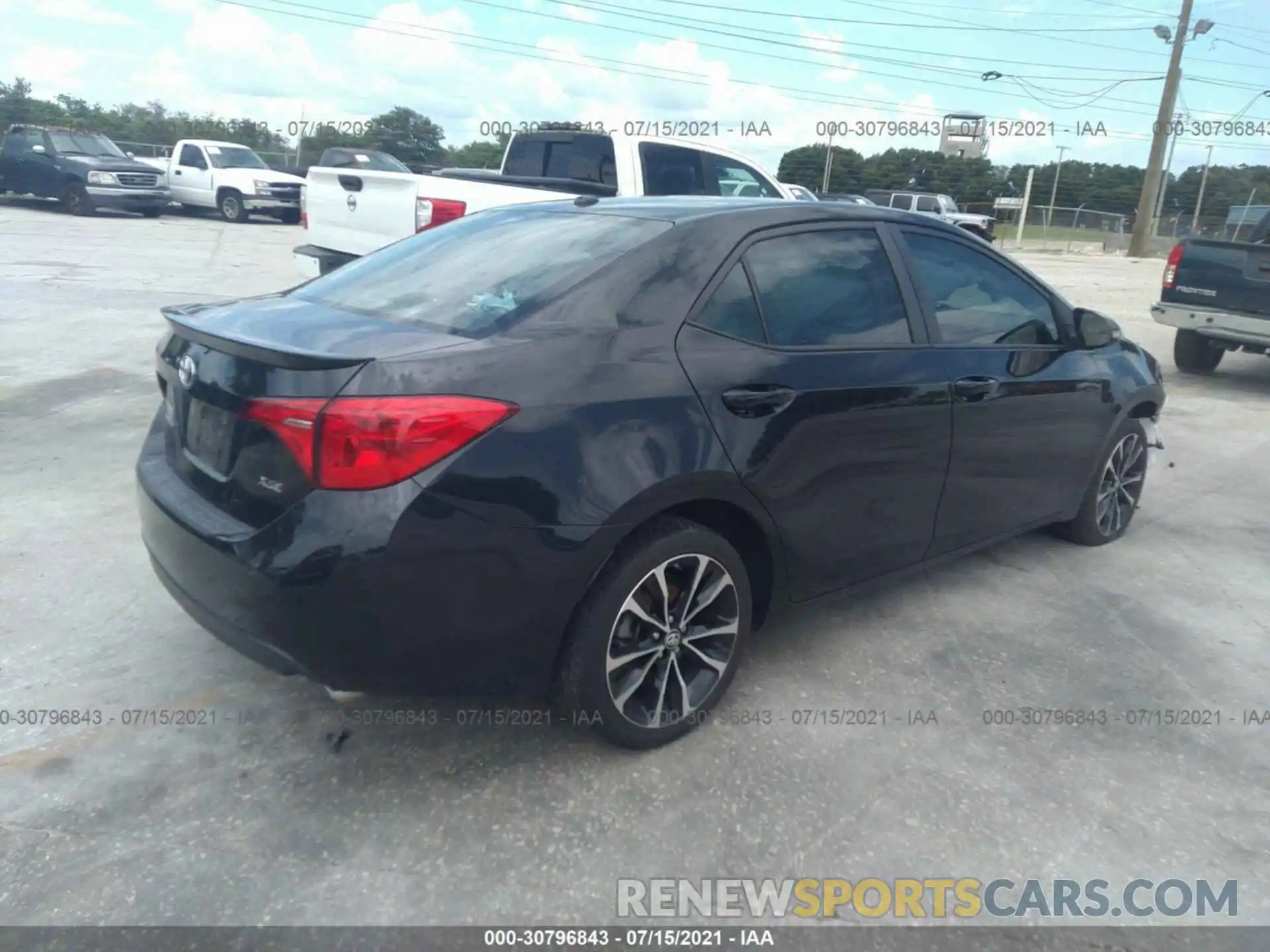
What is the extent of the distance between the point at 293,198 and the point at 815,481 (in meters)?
23.2

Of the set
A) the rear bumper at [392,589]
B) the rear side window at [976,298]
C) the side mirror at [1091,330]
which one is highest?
the rear side window at [976,298]

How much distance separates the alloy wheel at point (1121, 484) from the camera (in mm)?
4996

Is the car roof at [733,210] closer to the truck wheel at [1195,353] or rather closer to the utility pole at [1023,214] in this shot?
the truck wheel at [1195,353]

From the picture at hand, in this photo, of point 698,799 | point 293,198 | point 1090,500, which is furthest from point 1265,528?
point 293,198

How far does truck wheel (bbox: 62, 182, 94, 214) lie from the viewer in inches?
851

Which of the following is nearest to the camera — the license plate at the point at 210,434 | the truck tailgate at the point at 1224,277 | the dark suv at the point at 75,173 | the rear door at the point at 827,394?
the license plate at the point at 210,434

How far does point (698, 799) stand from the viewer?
2914 millimetres

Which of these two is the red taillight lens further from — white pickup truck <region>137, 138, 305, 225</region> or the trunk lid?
white pickup truck <region>137, 138, 305, 225</region>

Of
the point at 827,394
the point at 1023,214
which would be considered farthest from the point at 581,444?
the point at 1023,214

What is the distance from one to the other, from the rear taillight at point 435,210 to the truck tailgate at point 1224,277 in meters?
6.93

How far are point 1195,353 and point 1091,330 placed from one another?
23.6ft

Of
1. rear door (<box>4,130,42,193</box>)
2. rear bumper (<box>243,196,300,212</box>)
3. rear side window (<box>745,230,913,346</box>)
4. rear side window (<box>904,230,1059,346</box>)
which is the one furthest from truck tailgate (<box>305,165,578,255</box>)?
rear door (<box>4,130,42,193</box>)

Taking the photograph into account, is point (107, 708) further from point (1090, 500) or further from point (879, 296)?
point (1090, 500)

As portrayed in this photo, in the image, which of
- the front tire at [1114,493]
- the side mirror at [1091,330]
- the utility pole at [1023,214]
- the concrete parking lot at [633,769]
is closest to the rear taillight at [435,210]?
the concrete parking lot at [633,769]
